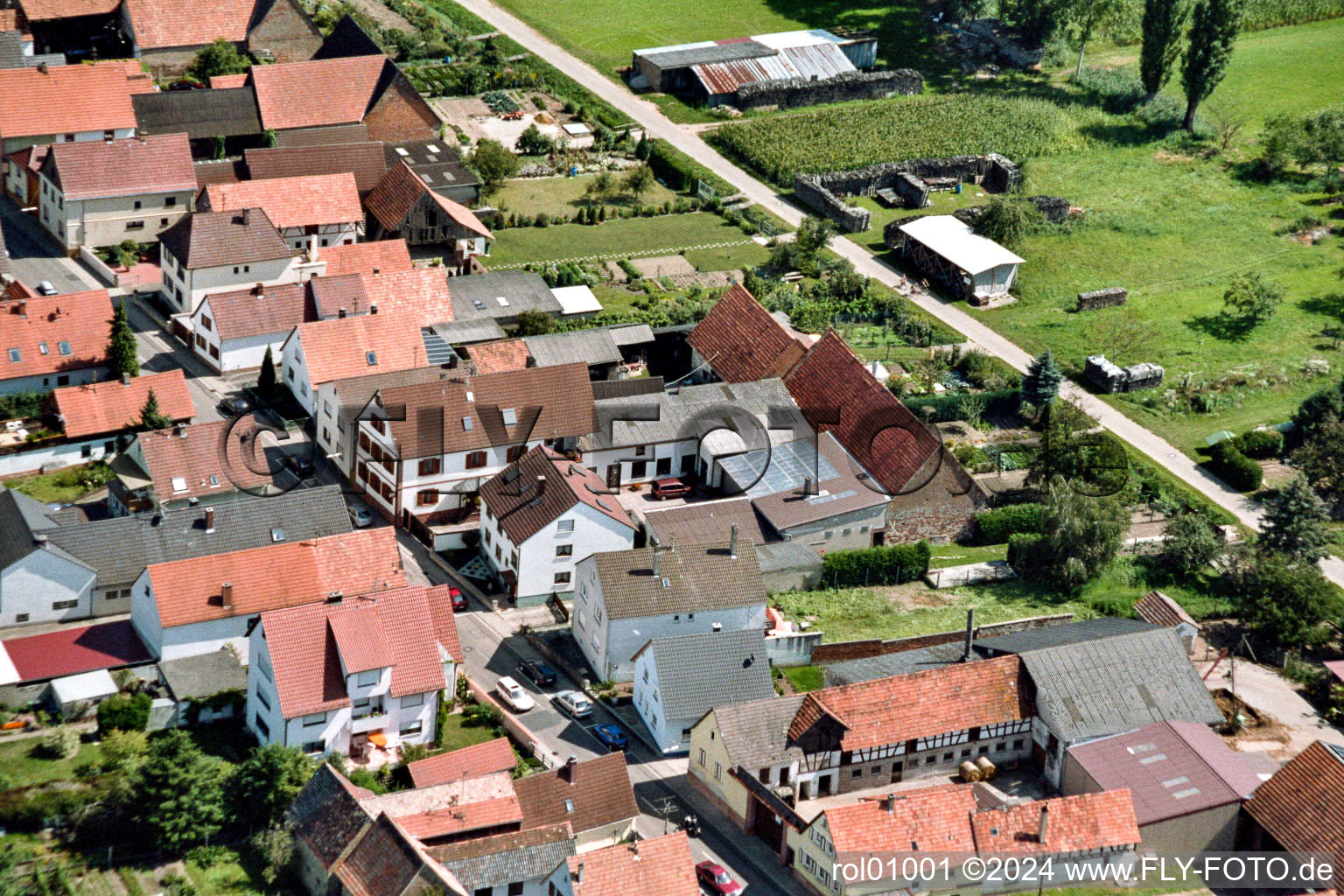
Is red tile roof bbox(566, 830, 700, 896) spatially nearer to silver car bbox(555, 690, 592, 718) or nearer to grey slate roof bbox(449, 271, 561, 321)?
silver car bbox(555, 690, 592, 718)

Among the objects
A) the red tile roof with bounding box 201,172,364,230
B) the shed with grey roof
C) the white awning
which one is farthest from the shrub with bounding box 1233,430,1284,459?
the red tile roof with bounding box 201,172,364,230

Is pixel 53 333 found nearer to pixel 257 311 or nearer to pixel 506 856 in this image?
pixel 257 311

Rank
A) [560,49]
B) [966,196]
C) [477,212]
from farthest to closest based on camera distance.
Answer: [560,49] → [966,196] → [477,212]

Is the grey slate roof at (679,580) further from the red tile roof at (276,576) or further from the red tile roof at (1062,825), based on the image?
the red tile roof at (1062,825)

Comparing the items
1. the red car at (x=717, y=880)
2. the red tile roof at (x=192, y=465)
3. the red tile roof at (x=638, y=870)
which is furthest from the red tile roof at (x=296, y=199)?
the red tile roof at (x=638, y=870)

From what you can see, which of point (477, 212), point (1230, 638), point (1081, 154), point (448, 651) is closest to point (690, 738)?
point (448, 651)

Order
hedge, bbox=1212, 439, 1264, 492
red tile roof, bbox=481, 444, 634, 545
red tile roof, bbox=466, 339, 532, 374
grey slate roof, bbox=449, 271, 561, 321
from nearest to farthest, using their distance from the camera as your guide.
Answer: red tile roof, bbox=481, 444, 634, 545 → red tile roof, bbox=466, 339, 532, 374 → hedge, bbox=1212, 439, 1264, 492 → grey slate roof, bbox=449, 271, 561, 321

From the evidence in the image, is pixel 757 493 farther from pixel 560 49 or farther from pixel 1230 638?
pixel 560 49
